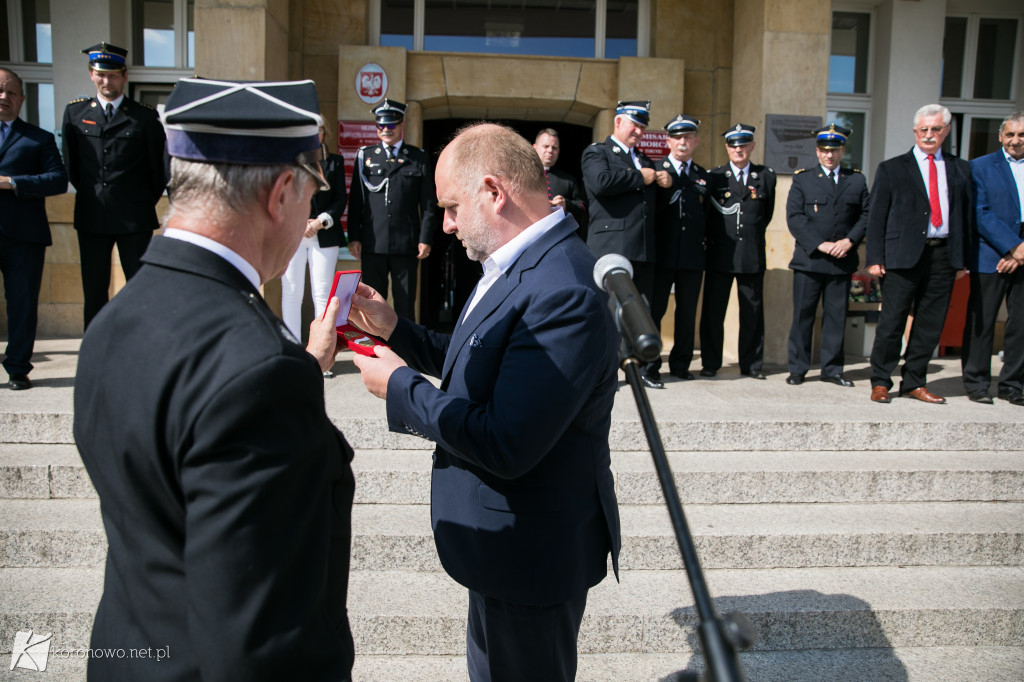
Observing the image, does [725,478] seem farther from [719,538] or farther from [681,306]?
[681,306]

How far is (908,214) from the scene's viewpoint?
20.0 feet

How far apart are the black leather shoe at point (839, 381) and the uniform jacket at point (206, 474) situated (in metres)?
6.24

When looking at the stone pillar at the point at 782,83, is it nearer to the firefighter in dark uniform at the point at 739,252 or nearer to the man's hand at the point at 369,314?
the firefighter in dark uniform at the point at 739,252

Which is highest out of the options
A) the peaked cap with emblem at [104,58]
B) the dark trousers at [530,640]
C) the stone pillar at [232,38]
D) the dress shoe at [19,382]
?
the stone pillar at [232,38]

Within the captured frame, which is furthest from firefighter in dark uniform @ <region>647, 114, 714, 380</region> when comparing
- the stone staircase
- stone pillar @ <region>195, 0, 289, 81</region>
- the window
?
stone pillar @ <region>195, 0, 289, 81</region>

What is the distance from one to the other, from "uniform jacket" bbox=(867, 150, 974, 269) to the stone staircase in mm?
1551

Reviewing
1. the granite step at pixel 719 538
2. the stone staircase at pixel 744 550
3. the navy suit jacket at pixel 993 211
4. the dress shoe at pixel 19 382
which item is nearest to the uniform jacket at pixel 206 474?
the stone staircase at pixel 744 550

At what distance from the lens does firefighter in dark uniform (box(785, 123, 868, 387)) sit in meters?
6.76

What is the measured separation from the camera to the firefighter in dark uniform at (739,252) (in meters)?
6.90

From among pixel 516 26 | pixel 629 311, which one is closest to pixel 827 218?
pixel 516 26

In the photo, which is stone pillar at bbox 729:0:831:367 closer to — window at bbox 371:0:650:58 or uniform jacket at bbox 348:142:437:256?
window at bbox 371:0:650:58

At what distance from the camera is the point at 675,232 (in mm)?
6719

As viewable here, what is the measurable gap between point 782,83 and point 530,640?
7.13 m

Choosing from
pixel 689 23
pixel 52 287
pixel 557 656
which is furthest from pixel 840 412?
pixel 52 287
